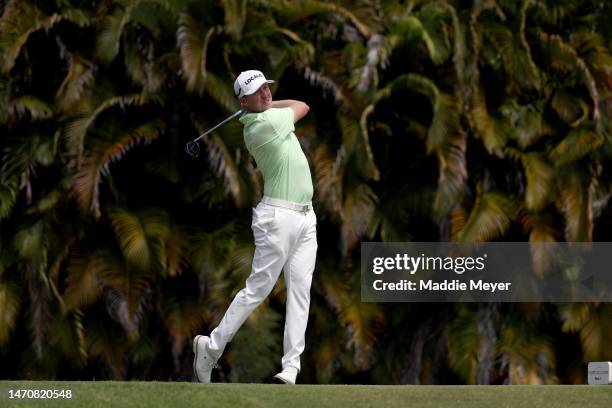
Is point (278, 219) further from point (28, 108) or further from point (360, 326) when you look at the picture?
point (28, 108)

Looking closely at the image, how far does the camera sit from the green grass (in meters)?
10.5

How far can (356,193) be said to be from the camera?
62.8ft

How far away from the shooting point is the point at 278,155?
35.9ft

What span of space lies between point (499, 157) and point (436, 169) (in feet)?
2.76

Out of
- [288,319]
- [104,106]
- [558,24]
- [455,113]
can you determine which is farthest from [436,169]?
[288,319]

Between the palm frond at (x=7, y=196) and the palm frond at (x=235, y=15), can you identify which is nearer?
the palm frond at (x=235, y=15)

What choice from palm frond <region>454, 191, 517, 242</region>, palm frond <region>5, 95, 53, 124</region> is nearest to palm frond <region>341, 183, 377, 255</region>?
palm frond <region>454, 191, 517, 242</region>

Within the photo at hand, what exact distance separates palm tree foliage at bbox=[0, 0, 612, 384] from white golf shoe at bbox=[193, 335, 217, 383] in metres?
7.16

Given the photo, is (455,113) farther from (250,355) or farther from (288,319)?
(288,319)

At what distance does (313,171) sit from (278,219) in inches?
321

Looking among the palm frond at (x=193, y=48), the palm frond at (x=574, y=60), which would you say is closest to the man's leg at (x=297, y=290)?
the palm frond at (x=193, y=48)

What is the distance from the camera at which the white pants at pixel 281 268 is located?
10.9 meters

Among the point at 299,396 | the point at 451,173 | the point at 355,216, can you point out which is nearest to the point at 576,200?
the point at 451,173

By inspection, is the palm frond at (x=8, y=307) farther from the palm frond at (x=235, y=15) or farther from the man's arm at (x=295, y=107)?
the man's arm at (x=295, y=107)
